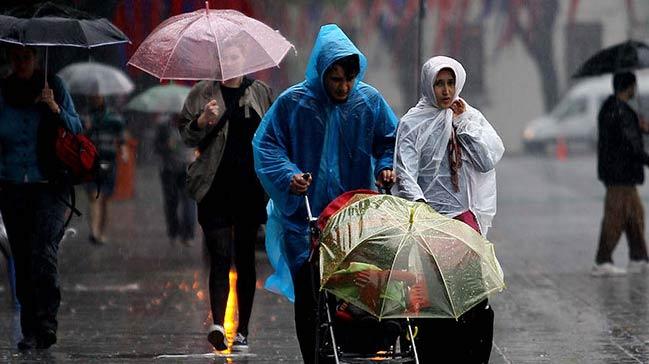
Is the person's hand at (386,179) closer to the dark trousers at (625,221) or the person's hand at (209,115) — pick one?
the person's hand at (209,115)

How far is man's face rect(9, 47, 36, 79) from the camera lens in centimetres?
929

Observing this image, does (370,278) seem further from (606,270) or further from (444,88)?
(606,270)

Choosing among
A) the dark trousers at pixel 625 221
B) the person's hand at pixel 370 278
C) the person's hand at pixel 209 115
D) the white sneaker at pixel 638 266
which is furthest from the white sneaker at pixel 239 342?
the white sneaker at pixel 638 266

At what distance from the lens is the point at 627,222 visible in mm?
13617

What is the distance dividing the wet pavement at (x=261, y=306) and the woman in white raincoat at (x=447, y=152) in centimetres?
139

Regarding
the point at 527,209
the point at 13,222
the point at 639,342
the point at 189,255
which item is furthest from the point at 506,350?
the point at 527,209

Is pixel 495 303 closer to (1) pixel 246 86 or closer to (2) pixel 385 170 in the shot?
(1) pixel 246 86

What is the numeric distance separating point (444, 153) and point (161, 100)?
9045mm

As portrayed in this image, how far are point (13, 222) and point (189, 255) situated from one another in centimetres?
642

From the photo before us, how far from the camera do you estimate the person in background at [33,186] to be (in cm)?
922

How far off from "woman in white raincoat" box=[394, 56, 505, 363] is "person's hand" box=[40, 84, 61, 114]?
93.3 inches

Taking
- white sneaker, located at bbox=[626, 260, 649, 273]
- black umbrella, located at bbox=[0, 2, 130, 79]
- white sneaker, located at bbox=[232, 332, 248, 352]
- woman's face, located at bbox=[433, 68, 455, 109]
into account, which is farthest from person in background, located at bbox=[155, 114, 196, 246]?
woman's face, located at bbox=[433, 68, 455, 109]

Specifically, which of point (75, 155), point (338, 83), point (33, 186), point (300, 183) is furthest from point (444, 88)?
point (33, 186)

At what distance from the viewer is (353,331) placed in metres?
6.88
